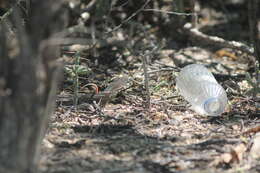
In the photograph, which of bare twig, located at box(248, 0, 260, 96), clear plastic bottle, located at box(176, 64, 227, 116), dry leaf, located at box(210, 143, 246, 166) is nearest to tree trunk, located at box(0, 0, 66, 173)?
dry leaf, located at box(210, 143, 246, 166)

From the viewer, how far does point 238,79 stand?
3.79 m

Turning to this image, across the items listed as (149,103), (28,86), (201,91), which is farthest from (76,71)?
(28,86)

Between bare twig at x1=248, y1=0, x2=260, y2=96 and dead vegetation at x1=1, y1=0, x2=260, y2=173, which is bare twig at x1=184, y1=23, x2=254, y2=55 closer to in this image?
dead vegetation at x1=1, y1=0, x2=260, y2=173

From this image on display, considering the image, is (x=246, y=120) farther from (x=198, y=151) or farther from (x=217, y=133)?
(x=198, y=151)

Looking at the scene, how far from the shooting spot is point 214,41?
4062mm

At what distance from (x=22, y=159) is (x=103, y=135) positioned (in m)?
0.90

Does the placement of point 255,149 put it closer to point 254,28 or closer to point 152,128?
point 152,128

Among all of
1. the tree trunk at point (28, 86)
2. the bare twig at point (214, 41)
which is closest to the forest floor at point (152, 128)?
the bare twig at point (214, 41)

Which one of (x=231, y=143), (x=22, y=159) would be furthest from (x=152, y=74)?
(x=22, y=159)

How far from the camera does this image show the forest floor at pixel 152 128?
235cm

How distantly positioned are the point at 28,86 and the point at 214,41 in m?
2.50

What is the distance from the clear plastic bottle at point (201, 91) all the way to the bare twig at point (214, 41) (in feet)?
2.19

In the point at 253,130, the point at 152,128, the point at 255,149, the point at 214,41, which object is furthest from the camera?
the point at 214,41

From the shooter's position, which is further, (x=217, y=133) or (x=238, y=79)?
(x=238, y=79)
